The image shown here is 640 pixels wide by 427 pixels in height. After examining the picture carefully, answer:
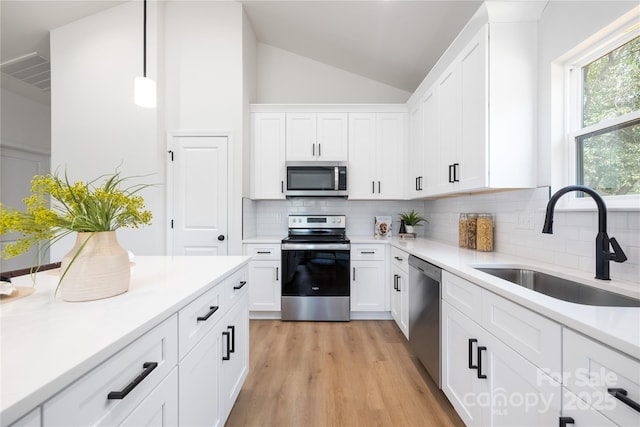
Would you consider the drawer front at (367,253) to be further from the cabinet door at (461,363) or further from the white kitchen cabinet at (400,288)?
the cabinet door at (461,363)

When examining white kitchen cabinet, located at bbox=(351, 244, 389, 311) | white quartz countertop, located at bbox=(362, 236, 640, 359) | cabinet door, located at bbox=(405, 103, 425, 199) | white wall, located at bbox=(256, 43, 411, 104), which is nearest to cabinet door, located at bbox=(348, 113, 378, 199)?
cabinet door, located at bbox=(405, 103, 425, 199)

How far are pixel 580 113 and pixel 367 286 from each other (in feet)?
7.34

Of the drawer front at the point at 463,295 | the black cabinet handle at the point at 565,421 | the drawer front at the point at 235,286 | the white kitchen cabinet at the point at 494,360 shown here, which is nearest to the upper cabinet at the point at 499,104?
the drawer front at the point at 463,295

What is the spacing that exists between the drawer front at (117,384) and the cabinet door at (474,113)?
1913 mm

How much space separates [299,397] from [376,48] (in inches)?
134

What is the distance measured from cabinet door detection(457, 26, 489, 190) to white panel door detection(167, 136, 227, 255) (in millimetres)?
2361

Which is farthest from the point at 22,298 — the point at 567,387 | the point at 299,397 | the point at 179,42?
the point at 179,42

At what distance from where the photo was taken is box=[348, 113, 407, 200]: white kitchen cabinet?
10.7 ft

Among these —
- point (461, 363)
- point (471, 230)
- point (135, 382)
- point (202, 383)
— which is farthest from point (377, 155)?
point (135, 382)

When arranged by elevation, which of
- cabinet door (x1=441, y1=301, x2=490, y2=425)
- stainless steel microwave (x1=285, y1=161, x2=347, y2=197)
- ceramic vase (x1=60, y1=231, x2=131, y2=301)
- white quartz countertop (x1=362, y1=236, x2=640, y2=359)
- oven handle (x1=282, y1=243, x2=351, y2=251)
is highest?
stainless steel microwave (x1=285, y1=161, x2=347, y2=197)

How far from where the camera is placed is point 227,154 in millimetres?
3008

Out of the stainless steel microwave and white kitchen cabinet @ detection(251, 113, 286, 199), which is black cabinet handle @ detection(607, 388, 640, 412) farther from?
white kitchen cabinet @ detection(251, 113, 286, 199)

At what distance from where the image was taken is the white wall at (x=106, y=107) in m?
2.88

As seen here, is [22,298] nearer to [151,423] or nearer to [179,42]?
[151,423]
